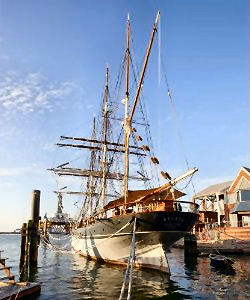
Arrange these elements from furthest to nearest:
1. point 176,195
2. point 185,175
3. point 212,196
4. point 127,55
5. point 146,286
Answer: point 212,196 < point 127,55 < point 176,195 < point 185,175 < point 146,286

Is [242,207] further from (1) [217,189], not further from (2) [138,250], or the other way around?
(2) [138,250]

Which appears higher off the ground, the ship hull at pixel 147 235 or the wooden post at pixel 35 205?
the wooden post at pixel 35 205

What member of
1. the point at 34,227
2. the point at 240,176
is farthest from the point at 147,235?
the point at 240,176

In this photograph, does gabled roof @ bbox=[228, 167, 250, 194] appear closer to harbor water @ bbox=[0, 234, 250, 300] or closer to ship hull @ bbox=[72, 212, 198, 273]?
harbor water @ bbox=[0, 234, 250, 300]

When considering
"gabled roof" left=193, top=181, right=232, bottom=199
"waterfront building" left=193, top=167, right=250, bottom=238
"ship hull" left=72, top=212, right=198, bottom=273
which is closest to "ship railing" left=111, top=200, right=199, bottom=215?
"ship hull" left=72, top=212, right=198, bottom=273

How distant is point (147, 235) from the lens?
22.5m

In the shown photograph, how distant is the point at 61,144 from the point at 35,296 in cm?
3623

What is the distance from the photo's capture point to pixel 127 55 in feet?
104

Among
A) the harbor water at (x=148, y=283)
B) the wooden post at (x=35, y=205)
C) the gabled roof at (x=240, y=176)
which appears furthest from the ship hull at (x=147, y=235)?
the gabled roof at (x=240, y=176)

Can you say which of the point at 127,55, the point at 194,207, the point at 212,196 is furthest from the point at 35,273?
the point at 212,196

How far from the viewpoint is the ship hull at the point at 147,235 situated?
72.6ft

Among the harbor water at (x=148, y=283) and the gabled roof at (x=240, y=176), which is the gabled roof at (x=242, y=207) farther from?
the harbor water at (x=148, y=283)

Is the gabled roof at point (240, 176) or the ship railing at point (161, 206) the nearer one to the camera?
the ship railing at point (161, 206)

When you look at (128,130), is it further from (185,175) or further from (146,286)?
(146,286)
